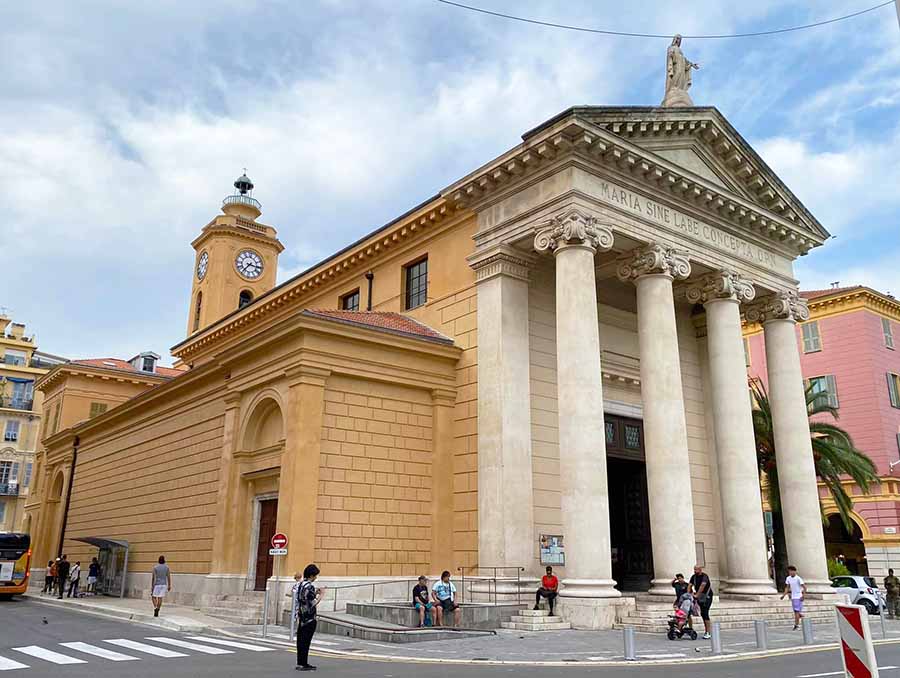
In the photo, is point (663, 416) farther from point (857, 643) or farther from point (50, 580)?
point (50, 580)

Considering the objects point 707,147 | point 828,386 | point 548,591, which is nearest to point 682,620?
point 548,591

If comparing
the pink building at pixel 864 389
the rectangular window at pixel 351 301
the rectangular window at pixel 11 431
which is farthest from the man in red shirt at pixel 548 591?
the rectangular window at pixel 11 431

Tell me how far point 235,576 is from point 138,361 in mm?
29138

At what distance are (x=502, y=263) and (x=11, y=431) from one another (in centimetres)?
5334

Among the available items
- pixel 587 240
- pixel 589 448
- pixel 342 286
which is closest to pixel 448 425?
pixel 589 448

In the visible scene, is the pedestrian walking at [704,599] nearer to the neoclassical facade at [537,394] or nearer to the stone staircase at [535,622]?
the neoclassical facade at [537,394]

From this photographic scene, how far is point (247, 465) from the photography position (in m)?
22.4

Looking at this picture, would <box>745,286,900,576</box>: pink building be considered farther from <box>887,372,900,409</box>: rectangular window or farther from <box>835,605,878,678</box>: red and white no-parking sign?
<box>835,605,878,678</box>: red and white no-parking sign

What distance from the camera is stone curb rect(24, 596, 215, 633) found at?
17531 mm

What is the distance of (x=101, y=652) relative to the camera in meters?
13.4

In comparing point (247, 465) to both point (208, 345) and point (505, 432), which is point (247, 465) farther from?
point (208, 345)

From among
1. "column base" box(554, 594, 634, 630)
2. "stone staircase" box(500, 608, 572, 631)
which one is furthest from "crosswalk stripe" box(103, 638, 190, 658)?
"column base" box(554, 594, 634, 630)

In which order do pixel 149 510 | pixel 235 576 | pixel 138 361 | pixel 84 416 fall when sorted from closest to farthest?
pixel 235 576 → pixel 149 510 → pixel 84 416 → pixel 138 361

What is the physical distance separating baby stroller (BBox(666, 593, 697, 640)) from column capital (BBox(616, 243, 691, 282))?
357 inches
